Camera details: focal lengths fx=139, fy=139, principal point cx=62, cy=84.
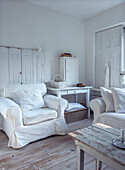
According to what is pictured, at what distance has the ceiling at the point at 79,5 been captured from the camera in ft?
9.79

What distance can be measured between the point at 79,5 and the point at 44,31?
3.21ft

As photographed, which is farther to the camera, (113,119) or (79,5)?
(79,5)

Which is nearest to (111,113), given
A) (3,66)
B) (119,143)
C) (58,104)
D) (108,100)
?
(108,100)

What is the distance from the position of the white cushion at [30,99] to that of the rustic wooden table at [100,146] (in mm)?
1229

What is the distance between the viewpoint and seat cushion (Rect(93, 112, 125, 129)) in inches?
78.4

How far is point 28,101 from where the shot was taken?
249cm

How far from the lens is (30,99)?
2.53m

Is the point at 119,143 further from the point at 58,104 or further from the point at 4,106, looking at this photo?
the point at 4,106

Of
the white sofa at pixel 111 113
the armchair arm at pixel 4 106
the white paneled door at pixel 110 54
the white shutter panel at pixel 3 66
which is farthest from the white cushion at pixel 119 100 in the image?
the white shutter panel at pixel 3 66

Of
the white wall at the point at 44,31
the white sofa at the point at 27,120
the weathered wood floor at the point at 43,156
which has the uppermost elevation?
the white wall at the point at 44,31

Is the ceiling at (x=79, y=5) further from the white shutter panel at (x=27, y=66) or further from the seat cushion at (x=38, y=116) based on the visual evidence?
the seat cushion at (x=38, y=116)

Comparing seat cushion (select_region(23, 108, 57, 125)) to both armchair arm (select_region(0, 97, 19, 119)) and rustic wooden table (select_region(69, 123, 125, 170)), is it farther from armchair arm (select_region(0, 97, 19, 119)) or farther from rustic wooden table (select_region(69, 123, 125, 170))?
rustic wooden table (select_region(69, 123, 125, 170))

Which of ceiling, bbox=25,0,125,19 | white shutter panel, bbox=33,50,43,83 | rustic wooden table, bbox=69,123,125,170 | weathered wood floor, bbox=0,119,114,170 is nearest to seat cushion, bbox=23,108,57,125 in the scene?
weathered wood floor, bbox=0,119,114,170

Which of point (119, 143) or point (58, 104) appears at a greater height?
point (58, 104)
